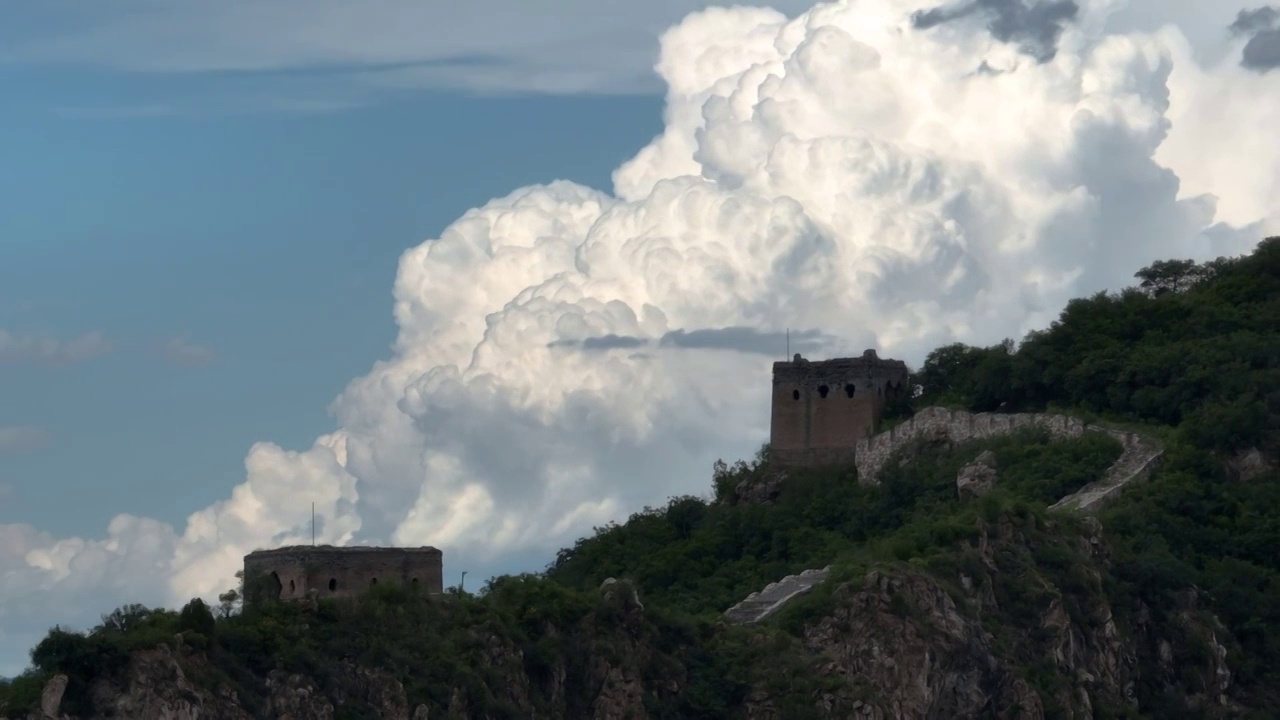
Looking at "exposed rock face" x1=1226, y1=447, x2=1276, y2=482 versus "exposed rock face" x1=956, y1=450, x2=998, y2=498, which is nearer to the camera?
"exposed rock face" x1=1226, y1=447, x2=1276, y2=482

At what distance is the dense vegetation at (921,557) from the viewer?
67.1 meters

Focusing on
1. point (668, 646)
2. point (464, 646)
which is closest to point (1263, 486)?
point (668, 646)

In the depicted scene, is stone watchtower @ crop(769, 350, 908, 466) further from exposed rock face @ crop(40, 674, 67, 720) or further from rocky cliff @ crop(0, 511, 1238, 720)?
exposed rock face @ crop(40, 674, 67, 720)

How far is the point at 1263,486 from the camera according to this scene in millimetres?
84938

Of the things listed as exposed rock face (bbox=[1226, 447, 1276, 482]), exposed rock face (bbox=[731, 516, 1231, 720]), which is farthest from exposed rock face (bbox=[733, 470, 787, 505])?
exposed rock face (bbox=[1226, 447, 1276, 482])

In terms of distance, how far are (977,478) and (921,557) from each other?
917cm

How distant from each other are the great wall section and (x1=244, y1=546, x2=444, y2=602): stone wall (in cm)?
786

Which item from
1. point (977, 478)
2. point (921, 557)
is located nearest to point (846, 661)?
point (921, 557)

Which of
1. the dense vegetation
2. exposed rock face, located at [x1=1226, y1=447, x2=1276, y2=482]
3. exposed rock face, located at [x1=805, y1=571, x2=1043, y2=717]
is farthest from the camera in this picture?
exposed rock face, located at [x1=1226, y1=447, x2=1276, y2=482]

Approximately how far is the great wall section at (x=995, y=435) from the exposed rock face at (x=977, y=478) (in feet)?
6.11

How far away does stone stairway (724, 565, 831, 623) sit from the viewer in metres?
77.2

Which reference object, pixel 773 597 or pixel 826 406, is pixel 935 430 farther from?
pixel 773 597

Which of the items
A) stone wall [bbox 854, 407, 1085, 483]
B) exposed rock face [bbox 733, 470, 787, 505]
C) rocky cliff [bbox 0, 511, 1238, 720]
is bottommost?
rocky cliff [bbox 0, 511, 1238, 720]

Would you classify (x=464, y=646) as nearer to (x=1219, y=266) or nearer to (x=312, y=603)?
(x=312, y=603)
